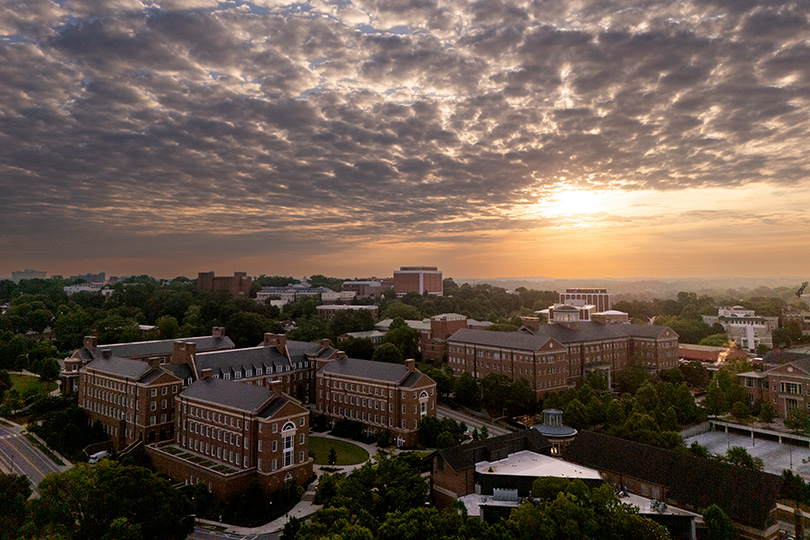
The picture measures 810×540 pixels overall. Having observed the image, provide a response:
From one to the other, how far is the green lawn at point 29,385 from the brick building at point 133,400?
67.2 ft

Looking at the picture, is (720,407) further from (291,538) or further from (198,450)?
(198,450)

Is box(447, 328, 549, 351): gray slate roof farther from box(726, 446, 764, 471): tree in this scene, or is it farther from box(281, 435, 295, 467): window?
box(281, 435, 295, 467): window

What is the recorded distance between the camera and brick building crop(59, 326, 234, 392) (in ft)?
283

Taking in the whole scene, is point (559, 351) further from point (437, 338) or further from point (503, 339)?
point (437, 338)

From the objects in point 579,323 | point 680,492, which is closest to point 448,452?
point 680,492

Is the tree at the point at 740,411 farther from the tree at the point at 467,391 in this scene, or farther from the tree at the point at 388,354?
the tree at the point at 388,354

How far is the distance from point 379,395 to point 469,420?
55.0 feet

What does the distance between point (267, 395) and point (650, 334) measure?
276 ft

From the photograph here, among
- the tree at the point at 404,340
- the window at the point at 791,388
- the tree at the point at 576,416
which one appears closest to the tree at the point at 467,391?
the tree at the point at 576,416

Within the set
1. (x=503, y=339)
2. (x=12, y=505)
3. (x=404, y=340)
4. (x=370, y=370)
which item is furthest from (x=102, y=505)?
(x=404, y=340)

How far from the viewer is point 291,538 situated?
40.8 metres

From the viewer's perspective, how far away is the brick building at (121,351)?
8612 centimetres

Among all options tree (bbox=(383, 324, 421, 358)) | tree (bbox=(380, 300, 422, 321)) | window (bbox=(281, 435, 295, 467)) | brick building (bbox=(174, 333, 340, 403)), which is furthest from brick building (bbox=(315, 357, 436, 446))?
tree (bbox=(380, 300, 422, 321))

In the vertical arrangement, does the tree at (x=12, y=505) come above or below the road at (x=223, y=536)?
above
